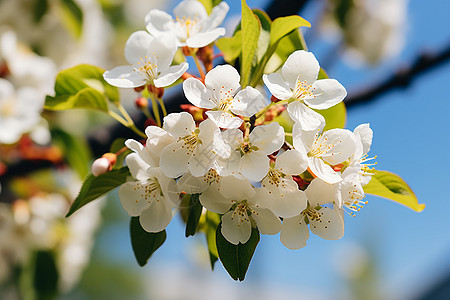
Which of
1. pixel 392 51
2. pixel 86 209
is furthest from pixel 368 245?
pixel 86 209

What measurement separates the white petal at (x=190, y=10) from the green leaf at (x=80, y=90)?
212mm

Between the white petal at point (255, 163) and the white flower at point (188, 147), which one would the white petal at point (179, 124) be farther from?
the white petal at point (255, 163)

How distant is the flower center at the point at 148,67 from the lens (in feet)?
2.53

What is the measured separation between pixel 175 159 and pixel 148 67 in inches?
8.7

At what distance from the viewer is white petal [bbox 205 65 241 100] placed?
0.68 metres

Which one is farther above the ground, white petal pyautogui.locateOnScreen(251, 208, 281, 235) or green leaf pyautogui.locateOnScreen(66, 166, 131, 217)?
white petal pyautogui.locateOnScreen(251, 208, 281, 235)

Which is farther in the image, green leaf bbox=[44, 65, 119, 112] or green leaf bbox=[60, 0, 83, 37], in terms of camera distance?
green leaf bbox=[60, 0, 83, 37]

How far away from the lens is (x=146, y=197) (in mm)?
754

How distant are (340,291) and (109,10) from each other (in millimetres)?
17032

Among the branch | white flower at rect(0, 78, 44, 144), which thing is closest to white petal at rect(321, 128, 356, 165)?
the branch

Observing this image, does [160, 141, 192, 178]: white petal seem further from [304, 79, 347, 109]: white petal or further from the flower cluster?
[304, 79, 347, 109]: white petal

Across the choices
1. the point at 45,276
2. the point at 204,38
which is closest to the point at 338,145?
the point at 204,38

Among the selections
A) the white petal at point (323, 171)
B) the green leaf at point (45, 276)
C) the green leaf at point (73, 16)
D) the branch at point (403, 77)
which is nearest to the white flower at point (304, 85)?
the white petal at point (323, 171)

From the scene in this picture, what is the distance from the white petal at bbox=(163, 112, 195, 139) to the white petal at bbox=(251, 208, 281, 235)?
0.18 m
